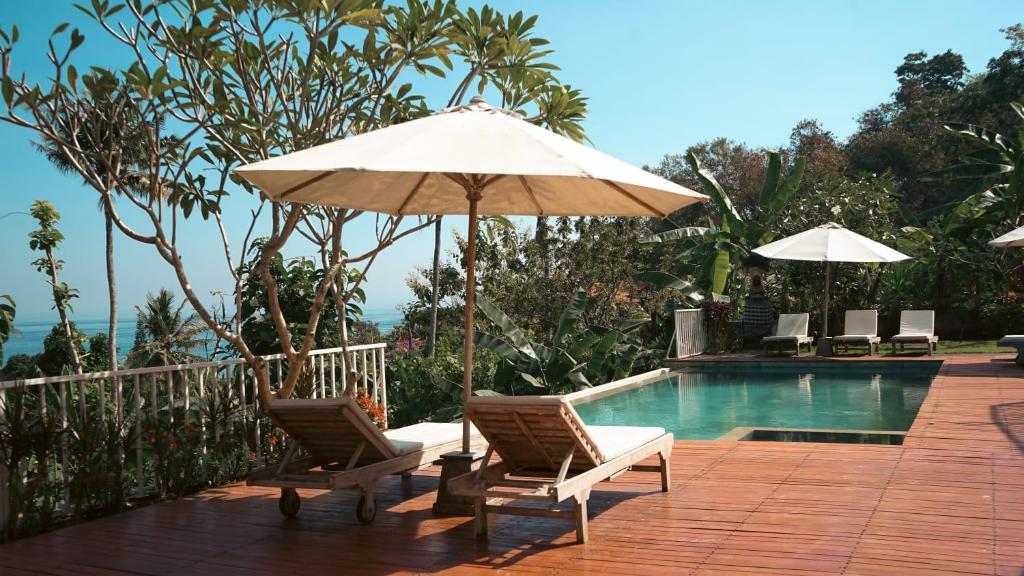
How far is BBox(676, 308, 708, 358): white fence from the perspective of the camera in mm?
15438

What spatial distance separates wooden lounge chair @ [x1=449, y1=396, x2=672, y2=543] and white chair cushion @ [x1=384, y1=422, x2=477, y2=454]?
616mm

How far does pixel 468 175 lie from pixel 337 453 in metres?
1.87

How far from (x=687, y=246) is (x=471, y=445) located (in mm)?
12877

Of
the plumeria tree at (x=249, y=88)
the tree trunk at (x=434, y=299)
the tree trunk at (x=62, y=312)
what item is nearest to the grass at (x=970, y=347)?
the tree trunk at (x=434, y=299)

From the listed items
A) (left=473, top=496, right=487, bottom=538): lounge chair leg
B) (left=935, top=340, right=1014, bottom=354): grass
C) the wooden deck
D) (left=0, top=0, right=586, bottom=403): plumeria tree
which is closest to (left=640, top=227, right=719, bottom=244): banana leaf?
(left=935, top=340, right=1014, bottom=354): grass

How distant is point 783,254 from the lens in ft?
46.2

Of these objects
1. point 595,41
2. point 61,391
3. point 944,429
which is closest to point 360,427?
point 61,391

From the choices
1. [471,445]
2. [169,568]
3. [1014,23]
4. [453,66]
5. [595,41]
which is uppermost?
[1014,23]

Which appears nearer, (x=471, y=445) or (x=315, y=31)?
(x=471, y=445)

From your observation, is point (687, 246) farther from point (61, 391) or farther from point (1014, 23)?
point (1014, 23)

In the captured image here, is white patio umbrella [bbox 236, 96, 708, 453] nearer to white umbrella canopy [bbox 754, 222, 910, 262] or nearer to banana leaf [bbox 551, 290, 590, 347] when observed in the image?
banana leaf [bbox 551, 290, 590, 347]

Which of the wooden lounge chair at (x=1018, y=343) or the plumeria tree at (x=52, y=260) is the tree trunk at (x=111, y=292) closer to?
the plumeria tree at (x=52, y=260)

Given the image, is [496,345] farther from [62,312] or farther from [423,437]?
[62,312]

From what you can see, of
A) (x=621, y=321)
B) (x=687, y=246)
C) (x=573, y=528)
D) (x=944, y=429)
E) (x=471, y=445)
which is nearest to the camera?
(x=573, y=528)
